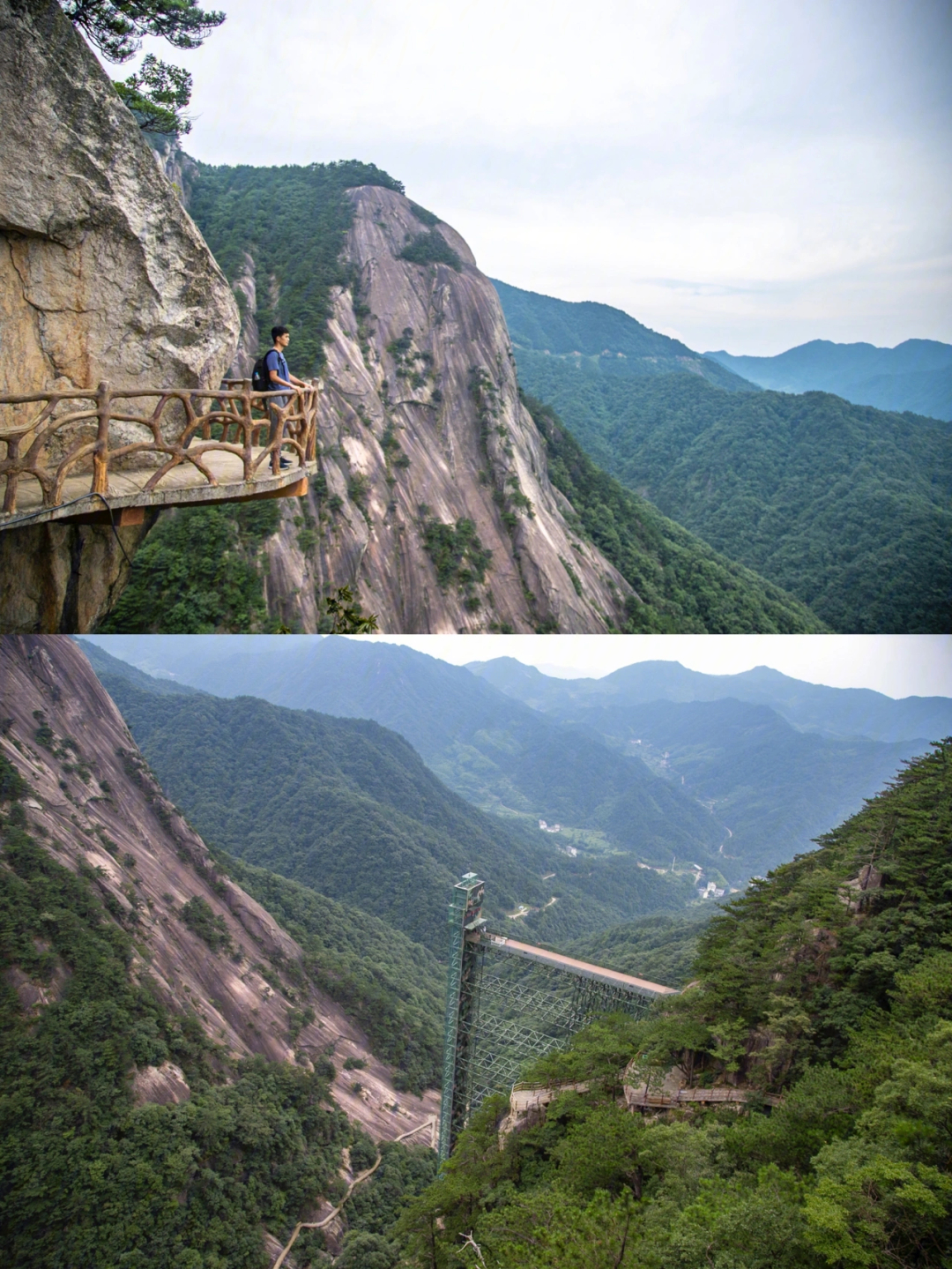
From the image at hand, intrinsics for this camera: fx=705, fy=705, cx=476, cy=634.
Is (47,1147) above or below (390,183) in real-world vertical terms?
below

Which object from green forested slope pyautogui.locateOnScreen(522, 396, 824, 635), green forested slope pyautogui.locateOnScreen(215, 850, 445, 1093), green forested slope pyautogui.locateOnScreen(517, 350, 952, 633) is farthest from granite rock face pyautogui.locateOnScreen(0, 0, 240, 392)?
green forested slope pyautogui.locateOnScreen(517, 350, 952, 633)

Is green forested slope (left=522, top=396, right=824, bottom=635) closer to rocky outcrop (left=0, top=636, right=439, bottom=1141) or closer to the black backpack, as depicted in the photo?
rocky outcrop (left=0, top=636, right=439, bottom=1141)

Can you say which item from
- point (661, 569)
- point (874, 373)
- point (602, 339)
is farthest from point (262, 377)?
point (602, 339)

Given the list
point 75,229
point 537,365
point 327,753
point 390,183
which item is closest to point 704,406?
point 537,365

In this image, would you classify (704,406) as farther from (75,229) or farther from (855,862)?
(75,229)

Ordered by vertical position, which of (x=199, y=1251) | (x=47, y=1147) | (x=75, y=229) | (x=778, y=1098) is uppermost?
(x=75, y=229)

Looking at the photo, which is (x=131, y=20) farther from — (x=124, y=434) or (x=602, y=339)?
(x=602, y=339)

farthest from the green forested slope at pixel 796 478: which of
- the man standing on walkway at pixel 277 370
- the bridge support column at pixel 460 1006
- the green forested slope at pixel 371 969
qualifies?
the man standing on walkway at pixel 277 370
